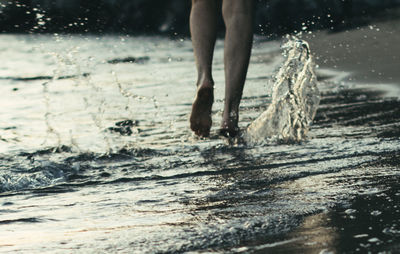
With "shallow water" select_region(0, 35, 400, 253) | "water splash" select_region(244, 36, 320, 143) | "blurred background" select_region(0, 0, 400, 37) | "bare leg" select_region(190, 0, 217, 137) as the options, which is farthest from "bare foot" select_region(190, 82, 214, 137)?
"blurred background" select_region(0, 0, 400, 37)

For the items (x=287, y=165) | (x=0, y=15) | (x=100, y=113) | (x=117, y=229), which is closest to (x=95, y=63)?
(x=100, y=113)

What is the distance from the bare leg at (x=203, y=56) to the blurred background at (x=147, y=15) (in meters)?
6.98

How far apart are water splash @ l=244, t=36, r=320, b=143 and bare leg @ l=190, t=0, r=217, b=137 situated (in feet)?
0.73

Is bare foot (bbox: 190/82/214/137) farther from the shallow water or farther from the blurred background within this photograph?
the blurred background

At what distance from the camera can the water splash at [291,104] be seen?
3111 millimetres

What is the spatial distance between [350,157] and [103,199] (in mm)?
853

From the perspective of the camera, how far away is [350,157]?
2527 millimetres

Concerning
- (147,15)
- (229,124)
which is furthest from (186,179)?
(147,15)

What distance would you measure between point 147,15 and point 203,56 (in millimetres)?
11211

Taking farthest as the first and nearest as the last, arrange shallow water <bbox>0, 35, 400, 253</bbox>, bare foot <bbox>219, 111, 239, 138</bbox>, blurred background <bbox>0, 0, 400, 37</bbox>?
blurred background <bbox>0, 0, 400, 37</bbox>, bare foot <bbox>219, 111, 239, 138</bbox>, shallow water <bbox>0, 35, 400, 253</bbox>

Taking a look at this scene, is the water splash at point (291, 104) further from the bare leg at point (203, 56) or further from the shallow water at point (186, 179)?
the bare leg at point (203, 56)

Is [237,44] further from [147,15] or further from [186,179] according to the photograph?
[147,15]

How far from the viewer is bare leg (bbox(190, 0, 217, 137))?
Result: 9.66 ft

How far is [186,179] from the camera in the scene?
93.3 inches
